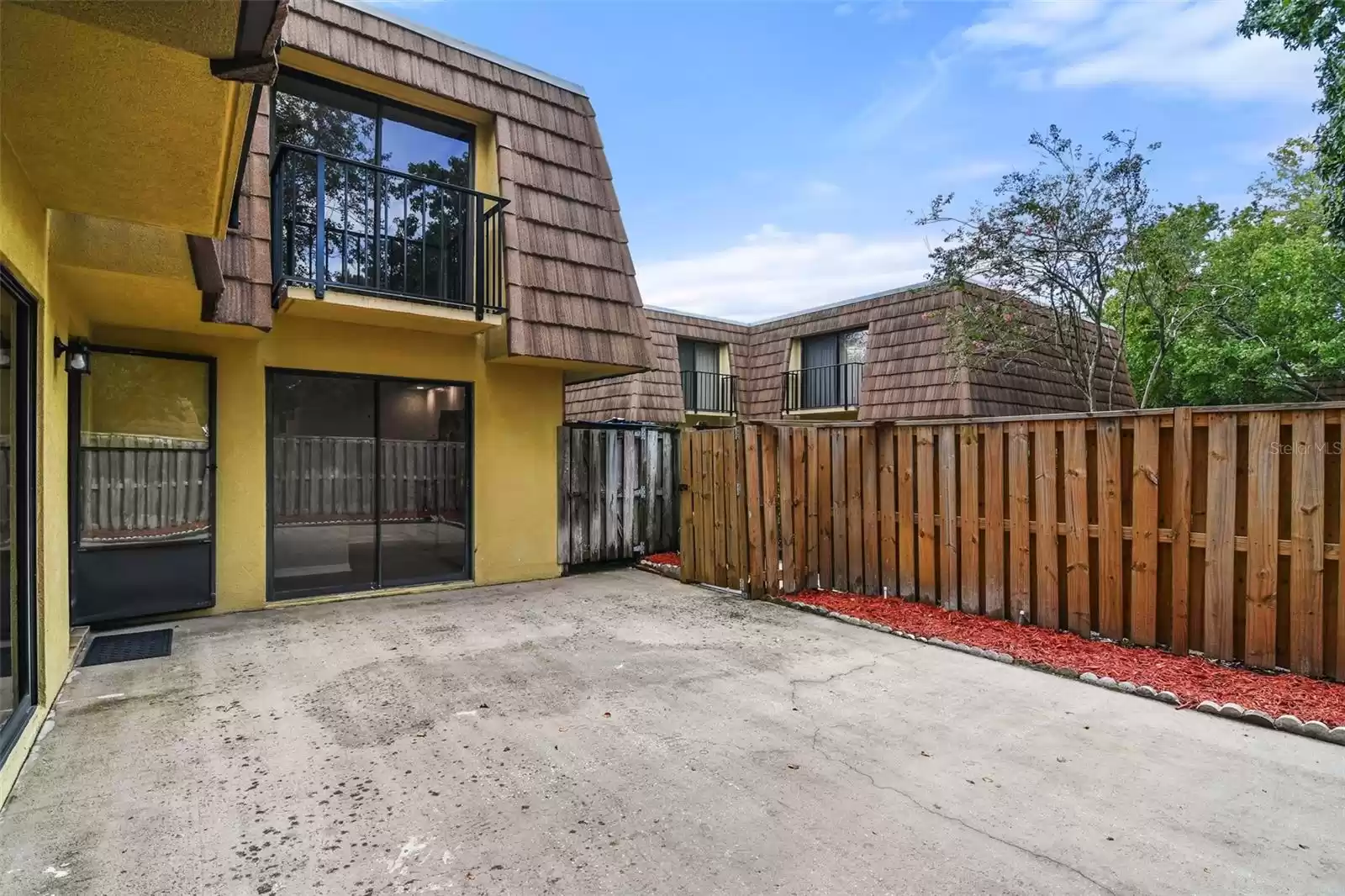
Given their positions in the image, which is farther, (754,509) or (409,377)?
(409,377)

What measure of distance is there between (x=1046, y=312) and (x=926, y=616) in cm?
937

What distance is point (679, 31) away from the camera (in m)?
9.08

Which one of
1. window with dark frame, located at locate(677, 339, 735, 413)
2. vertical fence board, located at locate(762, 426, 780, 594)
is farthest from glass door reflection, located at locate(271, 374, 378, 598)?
window with dark frame, located at locate(677, 339, 735, 413)

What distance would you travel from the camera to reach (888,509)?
593 cm

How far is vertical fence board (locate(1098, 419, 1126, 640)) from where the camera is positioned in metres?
4.43

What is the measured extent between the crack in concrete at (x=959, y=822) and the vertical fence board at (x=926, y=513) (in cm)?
302

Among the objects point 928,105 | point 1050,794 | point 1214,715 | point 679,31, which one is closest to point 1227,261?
point 928,105

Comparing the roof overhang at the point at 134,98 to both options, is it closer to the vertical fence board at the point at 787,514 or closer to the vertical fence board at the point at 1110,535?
the vertical fence board at the point at 787,514

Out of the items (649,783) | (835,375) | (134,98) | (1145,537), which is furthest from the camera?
(835,375)

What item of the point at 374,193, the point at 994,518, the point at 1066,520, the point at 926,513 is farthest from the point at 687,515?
the point at 374,193

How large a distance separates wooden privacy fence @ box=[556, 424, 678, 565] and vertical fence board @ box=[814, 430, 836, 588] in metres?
2.71

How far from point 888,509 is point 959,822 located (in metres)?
3.77

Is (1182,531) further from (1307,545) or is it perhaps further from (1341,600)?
(1341,600)

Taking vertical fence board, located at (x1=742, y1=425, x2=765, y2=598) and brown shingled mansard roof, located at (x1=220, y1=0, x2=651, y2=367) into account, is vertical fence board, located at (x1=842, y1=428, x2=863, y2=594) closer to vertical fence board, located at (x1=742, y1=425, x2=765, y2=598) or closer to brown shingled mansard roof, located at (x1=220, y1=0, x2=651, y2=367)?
vertical fence board, located at (x1=742, y1=425, x2=765, y2=598)
